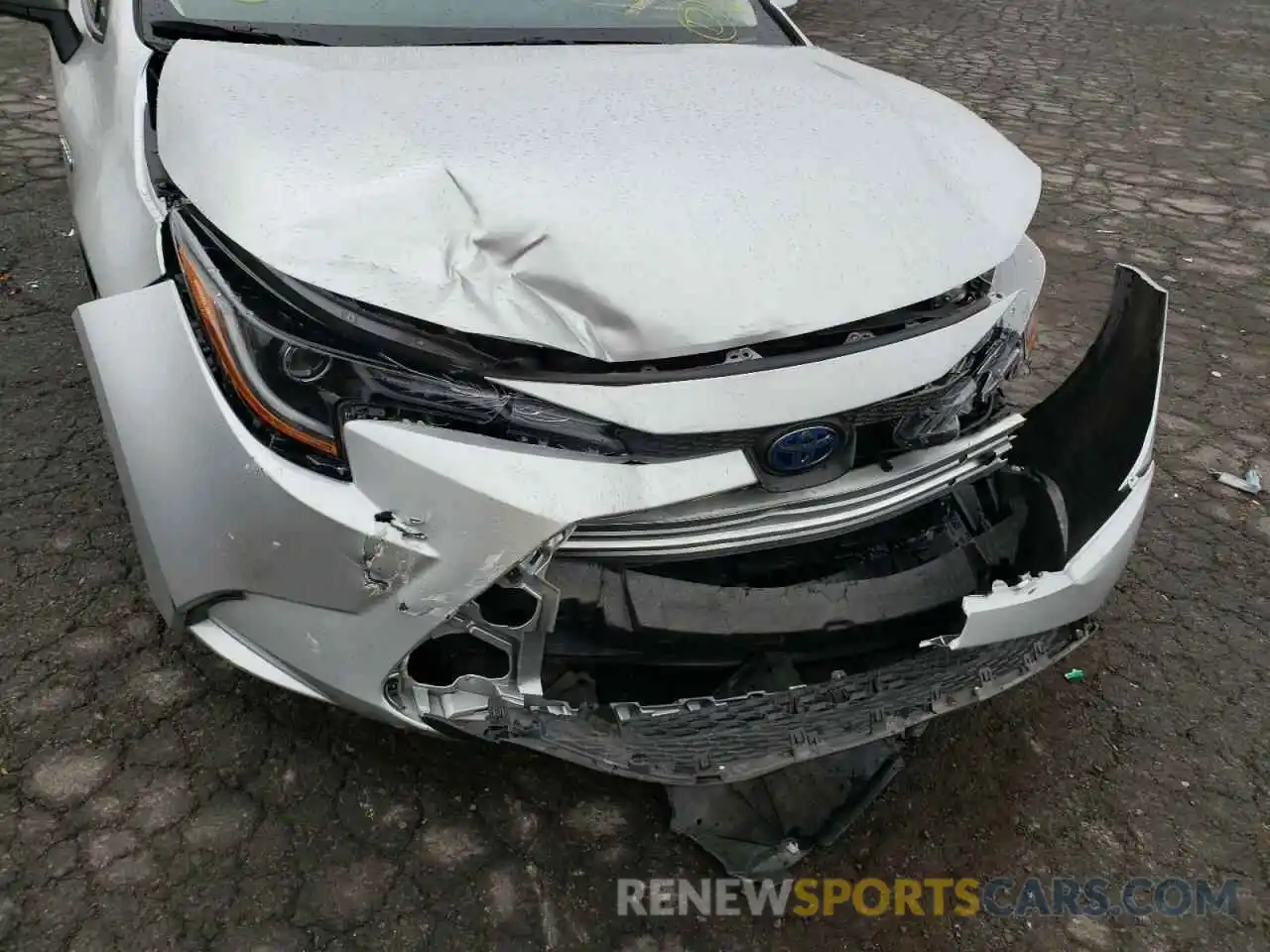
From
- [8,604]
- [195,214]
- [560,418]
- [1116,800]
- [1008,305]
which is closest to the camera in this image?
[560,418]

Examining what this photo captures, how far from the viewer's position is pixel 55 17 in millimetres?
2764

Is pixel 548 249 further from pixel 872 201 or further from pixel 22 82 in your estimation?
pixel 22 82

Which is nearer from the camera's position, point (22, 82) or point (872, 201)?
point (872, 201)

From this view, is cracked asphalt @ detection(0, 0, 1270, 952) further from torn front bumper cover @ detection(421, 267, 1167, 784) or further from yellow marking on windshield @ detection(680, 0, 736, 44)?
yellow marking on windshield @ detection(680, 0, 736, 44)

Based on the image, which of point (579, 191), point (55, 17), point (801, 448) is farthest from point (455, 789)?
point (55, 17)

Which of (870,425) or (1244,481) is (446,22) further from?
(1244,481)

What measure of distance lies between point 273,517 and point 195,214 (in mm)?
662

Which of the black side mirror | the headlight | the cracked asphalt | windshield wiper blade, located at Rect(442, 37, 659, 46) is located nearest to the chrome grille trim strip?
the headlight

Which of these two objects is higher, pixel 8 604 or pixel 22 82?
pixel 8 604

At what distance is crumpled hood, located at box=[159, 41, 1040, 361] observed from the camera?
1670 millimetres

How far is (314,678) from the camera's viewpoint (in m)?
1.73

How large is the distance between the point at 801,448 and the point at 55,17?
2.50m

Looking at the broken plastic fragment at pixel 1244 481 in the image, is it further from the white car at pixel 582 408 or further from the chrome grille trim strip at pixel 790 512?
the chrome grille trim strip at pixel 790 512

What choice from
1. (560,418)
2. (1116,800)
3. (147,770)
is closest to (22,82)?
(147,770)
